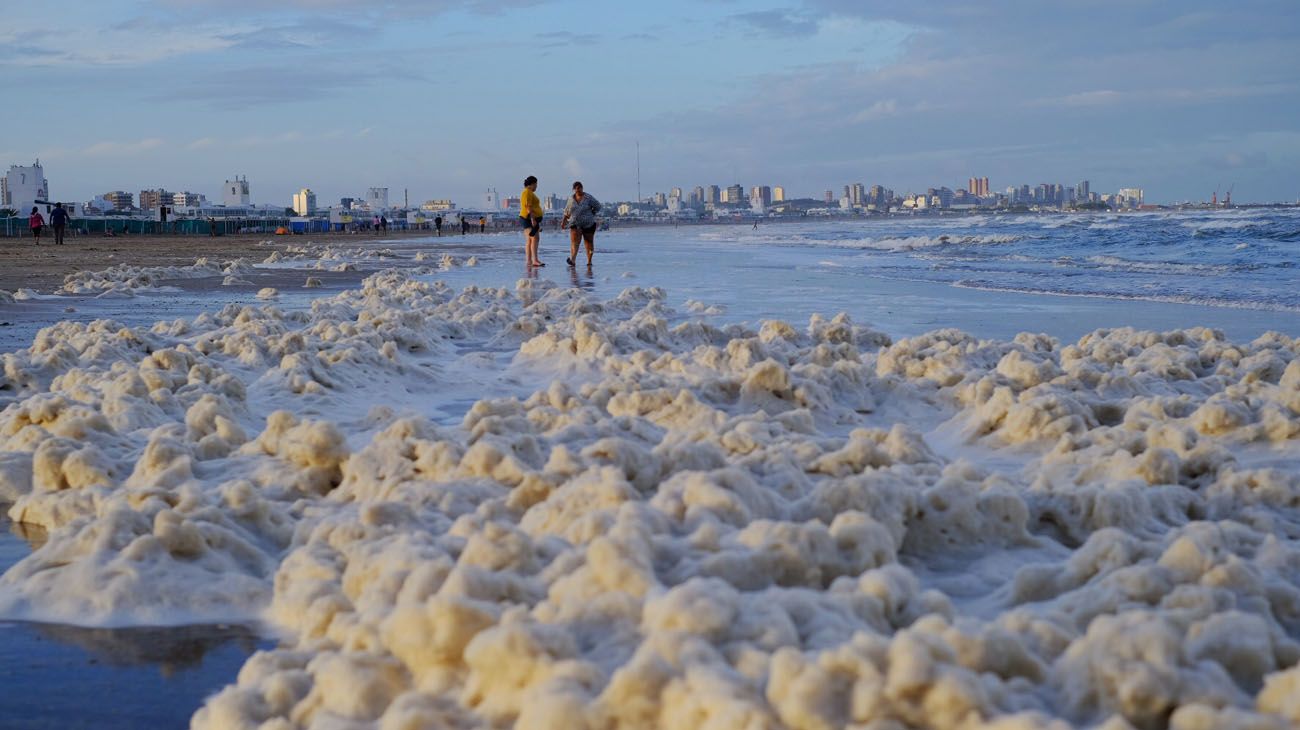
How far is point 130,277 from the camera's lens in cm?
1513

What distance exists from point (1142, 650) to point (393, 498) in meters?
2.10

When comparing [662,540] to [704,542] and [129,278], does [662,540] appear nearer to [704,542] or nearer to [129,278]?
[704,542]

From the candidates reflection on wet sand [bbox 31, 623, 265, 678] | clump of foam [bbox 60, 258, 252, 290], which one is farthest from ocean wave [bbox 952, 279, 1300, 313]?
reflection on wet sand [bbox 31, 623, 265, 678]

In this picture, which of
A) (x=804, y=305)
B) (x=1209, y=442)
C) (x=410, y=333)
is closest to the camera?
(x=1209, y=442)

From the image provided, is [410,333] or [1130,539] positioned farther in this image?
[410,333]

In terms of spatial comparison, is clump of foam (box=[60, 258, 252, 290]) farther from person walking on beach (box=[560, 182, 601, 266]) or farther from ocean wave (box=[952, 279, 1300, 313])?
ocean wave (box=[952, 279, 1300, 313])

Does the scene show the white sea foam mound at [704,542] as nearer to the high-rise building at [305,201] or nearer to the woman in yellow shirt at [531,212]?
the woman in yellow shirt at [531,212]

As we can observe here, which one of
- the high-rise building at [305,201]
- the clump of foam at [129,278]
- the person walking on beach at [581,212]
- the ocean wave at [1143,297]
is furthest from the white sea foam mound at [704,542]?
the high-rise building at [305,201]

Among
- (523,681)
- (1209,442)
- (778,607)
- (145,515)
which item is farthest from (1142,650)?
(145,515)

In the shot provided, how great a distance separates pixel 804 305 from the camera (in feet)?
38.8

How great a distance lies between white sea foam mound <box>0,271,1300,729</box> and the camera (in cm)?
197

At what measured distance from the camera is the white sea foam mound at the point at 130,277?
45.4 feet

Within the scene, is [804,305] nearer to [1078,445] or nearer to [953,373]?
[953,373]

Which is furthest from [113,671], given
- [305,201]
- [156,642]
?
[305,201]
